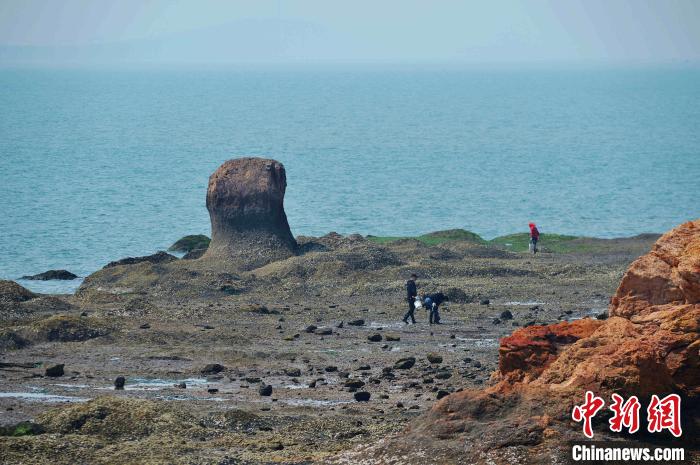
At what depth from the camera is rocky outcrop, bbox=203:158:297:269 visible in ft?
173

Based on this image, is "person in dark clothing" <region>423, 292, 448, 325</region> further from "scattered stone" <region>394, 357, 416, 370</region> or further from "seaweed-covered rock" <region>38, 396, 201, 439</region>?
"seaweed-covered rock" <region>38, 396, 201, 439</region>

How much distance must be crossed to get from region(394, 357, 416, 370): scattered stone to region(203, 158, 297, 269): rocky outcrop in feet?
66.6

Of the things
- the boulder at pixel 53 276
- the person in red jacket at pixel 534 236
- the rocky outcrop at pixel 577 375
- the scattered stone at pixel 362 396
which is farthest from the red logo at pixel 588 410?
the boulder at pixel 53 276

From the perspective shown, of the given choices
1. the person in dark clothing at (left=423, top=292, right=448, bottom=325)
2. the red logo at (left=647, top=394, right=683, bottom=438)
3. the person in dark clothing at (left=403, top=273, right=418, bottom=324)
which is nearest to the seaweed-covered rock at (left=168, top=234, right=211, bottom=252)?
the person in dark clothing at (left=403, top=273, right=418, bottom=324)

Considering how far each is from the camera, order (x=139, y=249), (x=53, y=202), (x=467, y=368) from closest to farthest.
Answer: (x=467, y=368), (x=139, y=249), (x=53, y=202)

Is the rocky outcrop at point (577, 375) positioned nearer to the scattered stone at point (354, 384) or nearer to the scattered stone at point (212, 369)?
the scattered stone at point (354, 384)

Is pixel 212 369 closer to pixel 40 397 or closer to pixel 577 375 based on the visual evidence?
pixel 40 397

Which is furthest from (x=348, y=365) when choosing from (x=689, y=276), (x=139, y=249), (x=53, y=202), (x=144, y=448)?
(x=53, y=202)

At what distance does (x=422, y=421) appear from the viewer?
22.0m

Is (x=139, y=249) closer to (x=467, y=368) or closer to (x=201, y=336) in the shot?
(x=201, y=336)

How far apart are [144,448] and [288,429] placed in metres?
3.16

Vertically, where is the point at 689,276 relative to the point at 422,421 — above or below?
above

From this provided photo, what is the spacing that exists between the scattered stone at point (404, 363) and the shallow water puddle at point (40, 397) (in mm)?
7815

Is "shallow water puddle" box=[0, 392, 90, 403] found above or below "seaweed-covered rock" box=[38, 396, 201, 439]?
below
